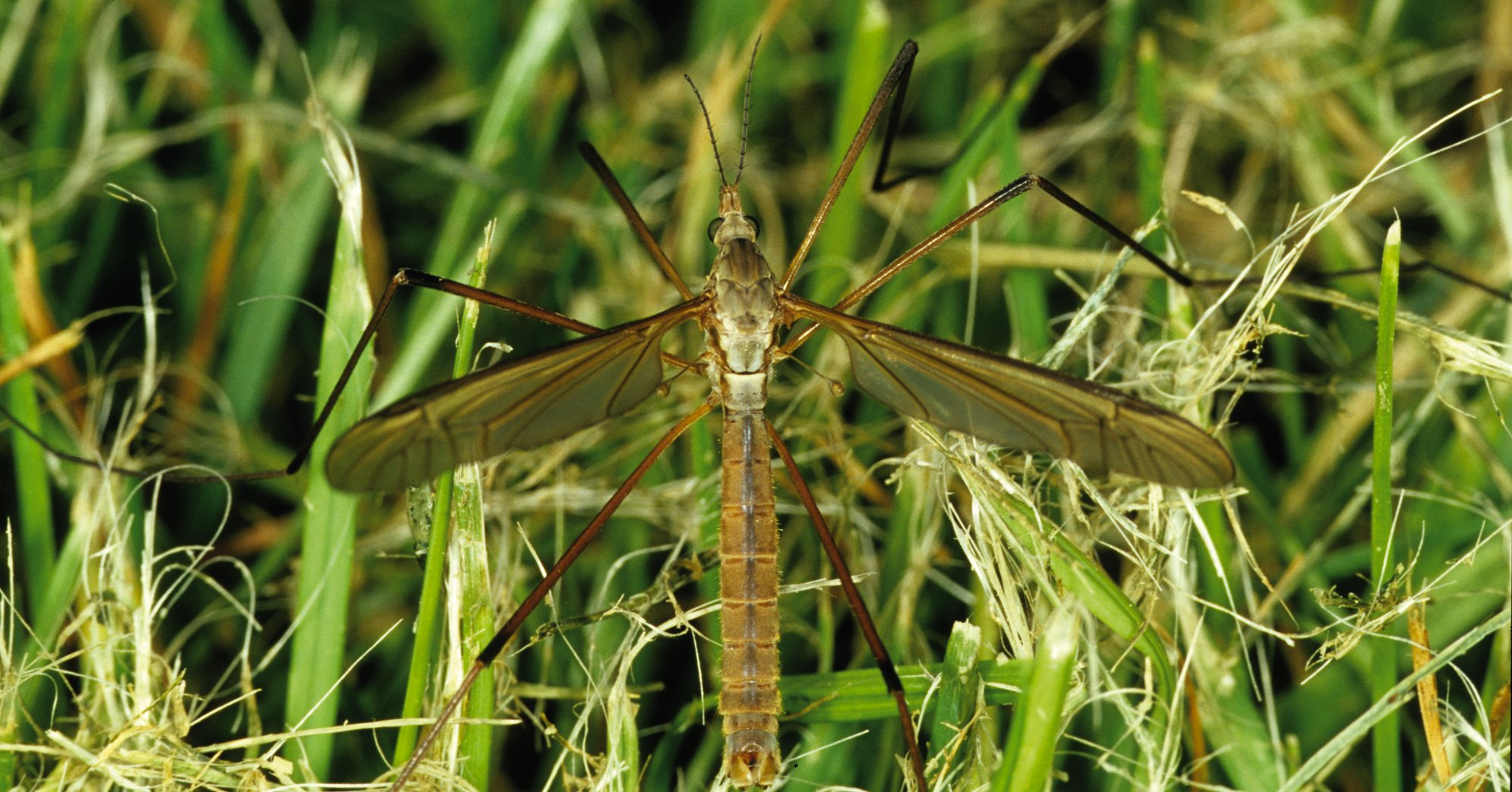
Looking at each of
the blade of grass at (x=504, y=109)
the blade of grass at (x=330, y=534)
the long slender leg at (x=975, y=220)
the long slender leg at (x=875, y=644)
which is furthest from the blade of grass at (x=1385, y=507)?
the blade of grass at (x=504, y=109)

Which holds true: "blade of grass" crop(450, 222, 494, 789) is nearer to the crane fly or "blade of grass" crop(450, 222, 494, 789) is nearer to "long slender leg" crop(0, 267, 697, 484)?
the crane fly

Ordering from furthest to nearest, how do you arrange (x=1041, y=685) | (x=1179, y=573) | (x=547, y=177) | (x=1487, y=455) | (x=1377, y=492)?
1. (x=547, y=177)
2. (x=1487, y=455)
3. (x=1179, y=573)
4. (x=1377, y=492)
5. (x=1041, y=685)

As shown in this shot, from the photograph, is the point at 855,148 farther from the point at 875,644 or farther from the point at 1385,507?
the point at 1385,507

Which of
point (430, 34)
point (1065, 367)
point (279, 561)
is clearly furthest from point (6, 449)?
point (1065, 367)

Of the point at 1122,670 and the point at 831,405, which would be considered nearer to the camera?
the point at 1122,670

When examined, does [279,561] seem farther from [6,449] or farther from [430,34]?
[430,34]

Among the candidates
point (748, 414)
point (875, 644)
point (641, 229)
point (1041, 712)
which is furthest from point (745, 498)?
point (1041, 712)

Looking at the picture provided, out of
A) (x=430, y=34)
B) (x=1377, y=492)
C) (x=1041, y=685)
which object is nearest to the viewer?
(x=1041, y=685)
